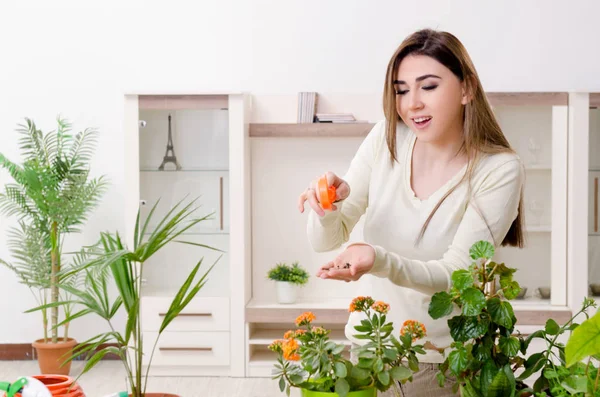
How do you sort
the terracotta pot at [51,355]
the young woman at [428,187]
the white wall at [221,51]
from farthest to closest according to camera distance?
the white wall at [221,51]
the terracotta pot at [51,355]
the young woman at [428,187]

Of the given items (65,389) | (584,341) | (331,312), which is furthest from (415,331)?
(331,312)

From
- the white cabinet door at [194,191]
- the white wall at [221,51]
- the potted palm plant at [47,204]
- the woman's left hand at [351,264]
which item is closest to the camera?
the woman's left hand at [351,264]

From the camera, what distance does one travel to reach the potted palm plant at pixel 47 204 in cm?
411

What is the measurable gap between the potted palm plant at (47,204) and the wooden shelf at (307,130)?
37.9 inches

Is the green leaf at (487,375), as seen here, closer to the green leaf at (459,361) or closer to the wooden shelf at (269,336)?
the green leaf at (459,361)

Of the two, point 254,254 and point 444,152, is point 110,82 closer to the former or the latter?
point 254,254

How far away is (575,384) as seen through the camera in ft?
3.14

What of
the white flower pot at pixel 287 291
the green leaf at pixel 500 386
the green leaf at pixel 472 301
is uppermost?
the green leaf at pixel 472 301

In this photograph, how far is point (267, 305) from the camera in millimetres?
4316

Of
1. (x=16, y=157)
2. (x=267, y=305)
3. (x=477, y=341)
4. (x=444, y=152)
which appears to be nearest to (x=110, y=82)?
(x=16, y=157)

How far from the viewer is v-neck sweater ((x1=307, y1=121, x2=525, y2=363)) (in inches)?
58.3

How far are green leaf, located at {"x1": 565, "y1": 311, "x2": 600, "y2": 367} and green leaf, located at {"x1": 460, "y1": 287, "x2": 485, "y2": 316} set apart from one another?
0.20 m

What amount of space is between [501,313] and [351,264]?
1.01 feet

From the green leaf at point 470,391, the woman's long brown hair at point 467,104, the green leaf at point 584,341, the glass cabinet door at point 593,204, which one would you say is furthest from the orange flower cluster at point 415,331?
the glass cabinet door at point 593,204
